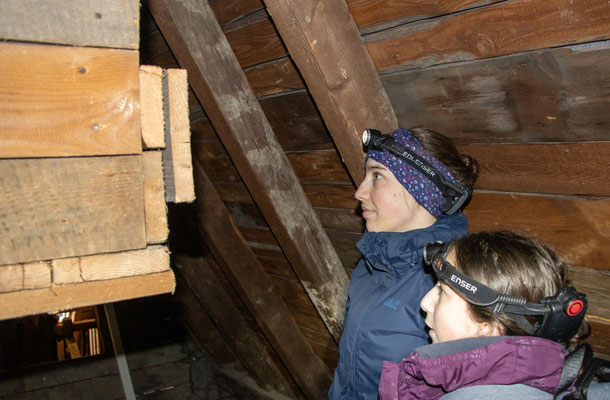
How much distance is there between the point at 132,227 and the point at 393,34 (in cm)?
129

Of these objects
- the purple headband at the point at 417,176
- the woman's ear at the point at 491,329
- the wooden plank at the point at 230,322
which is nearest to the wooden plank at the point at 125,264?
the woman's ear at the point at 491,329

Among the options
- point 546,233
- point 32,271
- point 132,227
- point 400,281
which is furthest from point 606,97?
point 32,271

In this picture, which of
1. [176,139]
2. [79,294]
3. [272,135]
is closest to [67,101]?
[176,139]

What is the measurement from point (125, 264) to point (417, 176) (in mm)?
1200

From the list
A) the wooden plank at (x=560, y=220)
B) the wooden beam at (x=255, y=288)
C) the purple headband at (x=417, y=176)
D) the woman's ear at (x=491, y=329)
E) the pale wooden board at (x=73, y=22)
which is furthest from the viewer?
the wooden beam at (x=255, y=288)

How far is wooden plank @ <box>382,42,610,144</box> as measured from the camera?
4.66 ft

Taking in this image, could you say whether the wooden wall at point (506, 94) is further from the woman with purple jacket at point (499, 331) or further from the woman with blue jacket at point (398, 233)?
the woman with purple jacket at point (499, 331)

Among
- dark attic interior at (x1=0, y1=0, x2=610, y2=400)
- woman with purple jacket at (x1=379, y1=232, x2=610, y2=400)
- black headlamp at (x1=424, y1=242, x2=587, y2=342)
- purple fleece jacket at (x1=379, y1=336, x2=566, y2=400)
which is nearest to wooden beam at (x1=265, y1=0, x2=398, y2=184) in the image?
dark attic interior at (x1=0, y1=0, x2=610, y2=400)

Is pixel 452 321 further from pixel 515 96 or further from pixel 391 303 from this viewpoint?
pixel 515 96

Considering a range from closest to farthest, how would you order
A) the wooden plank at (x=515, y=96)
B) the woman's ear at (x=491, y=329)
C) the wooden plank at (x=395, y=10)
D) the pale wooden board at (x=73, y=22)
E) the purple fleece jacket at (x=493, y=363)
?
1. the pale wooden board at (x=73, y=22)
2. the purple fleece jacket at (x=493, y=363)
3. the woman's ear at (x=491, y=329)
4. the wooden plank at (x=515, y=96)
5. the wooden plank at (x=395, y=10)

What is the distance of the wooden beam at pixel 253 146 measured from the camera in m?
2.26

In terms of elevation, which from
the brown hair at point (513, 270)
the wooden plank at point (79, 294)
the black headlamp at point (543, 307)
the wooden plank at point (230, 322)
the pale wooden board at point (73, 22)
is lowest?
the wooden plank at point (230, 322)

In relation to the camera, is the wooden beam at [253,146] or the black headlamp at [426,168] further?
the wooden beam at [253,146]

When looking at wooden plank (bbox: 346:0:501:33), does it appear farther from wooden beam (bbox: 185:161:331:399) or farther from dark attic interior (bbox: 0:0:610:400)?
wooden beam (bbox: 185:161:331:399)
